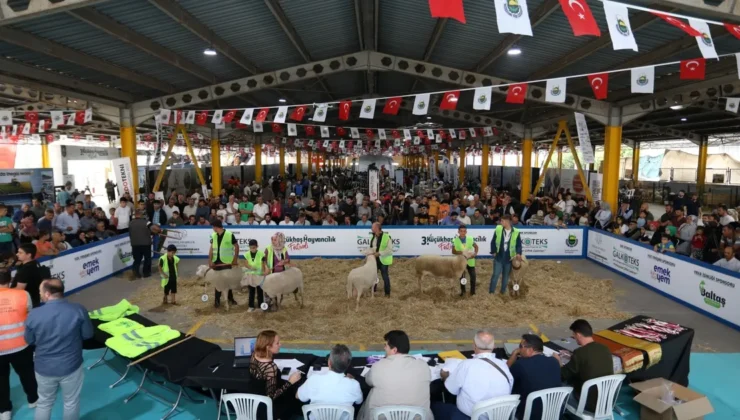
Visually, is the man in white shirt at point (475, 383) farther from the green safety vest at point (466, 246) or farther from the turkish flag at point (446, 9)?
the green safety vest at point (466, 246)

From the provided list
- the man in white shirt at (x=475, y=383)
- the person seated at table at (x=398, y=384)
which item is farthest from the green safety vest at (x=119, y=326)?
the man in white shirt at (x=475, y=383)

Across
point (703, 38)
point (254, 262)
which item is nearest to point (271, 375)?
point (254, 262)

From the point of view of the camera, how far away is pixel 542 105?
2105 centimetres

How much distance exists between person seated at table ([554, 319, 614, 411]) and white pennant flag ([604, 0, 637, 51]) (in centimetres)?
377

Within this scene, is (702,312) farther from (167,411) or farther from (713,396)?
(167,411)

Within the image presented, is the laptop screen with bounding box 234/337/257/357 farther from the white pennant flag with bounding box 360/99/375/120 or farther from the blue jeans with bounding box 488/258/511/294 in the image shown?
the white pennant flag with bounding box 360/99/375/120

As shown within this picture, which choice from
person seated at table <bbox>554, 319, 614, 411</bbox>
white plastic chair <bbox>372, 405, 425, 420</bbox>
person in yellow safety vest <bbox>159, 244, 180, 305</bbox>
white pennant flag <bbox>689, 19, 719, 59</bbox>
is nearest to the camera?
white plastic chair <bbox>372, 405, 425, 420</bbox>

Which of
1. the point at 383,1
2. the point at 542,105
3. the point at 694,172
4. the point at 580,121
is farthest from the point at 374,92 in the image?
the point at 694,172

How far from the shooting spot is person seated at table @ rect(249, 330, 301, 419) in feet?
14.6

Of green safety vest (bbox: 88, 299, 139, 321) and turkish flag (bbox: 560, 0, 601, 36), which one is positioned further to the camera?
green safety vest (bbox: 88, 299, 139, 321)

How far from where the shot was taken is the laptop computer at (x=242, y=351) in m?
5.23

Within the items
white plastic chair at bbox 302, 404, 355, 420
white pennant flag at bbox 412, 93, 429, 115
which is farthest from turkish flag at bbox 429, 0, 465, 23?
white pennant flag at bbox 412, 93, 429, 115

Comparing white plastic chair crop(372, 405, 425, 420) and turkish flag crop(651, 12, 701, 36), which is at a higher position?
turkish flag crop(651, 12, 701, 36)

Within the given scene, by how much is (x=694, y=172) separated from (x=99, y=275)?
46.1 meters
